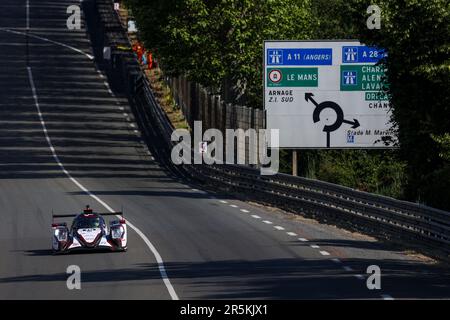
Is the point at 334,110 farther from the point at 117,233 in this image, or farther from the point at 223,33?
the point at 223,33

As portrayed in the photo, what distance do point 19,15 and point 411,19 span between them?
89.4m

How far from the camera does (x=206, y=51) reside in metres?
67.8

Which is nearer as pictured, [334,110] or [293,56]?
[293,56]

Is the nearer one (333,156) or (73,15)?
(333,156)

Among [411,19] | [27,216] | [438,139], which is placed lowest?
A: [27,216]

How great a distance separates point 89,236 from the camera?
30.8 m

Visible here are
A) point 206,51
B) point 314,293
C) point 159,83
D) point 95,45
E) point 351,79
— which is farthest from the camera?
point 95,45

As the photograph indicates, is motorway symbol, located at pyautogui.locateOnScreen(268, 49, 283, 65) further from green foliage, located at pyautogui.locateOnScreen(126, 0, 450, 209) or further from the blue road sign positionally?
green foliage, located at pyautogui.locateOnScreen(126, 0, 450, 209)

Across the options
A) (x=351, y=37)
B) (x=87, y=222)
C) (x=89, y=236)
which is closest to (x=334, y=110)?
(x=87, y=222)

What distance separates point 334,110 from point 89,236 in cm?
1957

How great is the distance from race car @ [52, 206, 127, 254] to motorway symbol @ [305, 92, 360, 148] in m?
18.3

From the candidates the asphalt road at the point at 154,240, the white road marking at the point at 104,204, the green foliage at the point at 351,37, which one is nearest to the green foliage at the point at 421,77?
the green foliage at the point at 351,37

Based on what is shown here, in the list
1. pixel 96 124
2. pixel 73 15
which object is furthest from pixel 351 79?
pixel 73 15

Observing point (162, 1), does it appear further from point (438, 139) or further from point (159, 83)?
point (438, 139)
